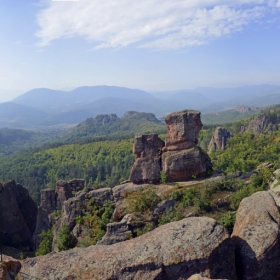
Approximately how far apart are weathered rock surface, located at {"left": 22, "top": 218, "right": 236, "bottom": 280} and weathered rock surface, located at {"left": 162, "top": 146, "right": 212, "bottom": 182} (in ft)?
53.4

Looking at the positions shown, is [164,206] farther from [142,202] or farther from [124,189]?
[124,189]

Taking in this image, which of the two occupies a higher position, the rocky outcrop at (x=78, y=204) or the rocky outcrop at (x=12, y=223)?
the rocky outcrop at (x=78, y=204)

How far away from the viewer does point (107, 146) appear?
12244 cm

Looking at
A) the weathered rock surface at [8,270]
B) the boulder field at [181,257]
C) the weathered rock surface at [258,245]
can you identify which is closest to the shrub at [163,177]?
the weathered rock surface at [258,245]

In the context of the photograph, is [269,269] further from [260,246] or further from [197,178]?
[197,178]

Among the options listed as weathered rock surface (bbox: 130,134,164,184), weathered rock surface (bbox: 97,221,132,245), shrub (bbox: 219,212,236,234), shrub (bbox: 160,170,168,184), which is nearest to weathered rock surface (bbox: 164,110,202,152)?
weathered rock surface (bbox: 130,134,164,184)

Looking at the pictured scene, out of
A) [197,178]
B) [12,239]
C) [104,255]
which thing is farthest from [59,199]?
[104,255]

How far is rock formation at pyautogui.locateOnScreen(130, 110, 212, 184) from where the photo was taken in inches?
1188

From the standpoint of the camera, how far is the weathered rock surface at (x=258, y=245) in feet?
42.5

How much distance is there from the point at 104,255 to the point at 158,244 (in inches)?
98.8

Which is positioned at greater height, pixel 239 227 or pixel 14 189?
pixel 239 227

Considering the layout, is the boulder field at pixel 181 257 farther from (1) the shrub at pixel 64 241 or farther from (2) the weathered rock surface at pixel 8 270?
(1) the shrub at pixel 64 241

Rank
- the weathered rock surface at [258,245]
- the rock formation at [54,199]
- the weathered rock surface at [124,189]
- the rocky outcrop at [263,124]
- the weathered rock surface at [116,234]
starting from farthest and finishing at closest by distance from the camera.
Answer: the rocky outcrop at [263,124], the rock formation at [54,199], the weathered rock surface at [124,189], the weathered rock surface at [116,234], the weathered rock surface at [258,245]

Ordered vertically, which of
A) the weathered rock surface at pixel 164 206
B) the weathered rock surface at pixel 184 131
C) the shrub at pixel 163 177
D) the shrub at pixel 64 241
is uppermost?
the weathered rock surface at pixel 184 131
